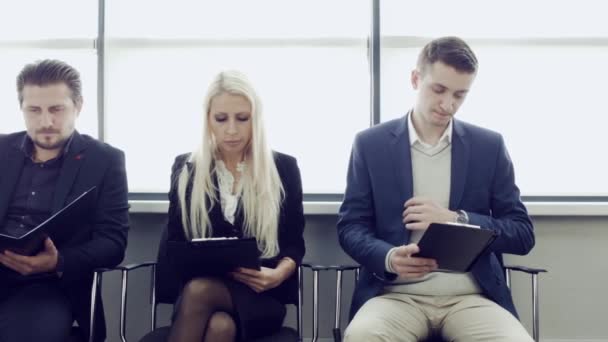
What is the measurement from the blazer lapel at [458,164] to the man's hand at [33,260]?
1304 mm

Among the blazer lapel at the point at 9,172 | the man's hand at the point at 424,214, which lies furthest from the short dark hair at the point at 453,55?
the blazer lapel at the point at 9,172

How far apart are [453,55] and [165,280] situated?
130 cm

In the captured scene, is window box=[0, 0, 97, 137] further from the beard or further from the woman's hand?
the woman's hand

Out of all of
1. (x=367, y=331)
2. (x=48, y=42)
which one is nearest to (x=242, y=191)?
(x=367, y=331)

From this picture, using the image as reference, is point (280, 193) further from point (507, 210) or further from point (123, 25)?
point (123, 25)

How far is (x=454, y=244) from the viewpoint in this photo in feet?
5.99

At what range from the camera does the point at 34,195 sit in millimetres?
2303

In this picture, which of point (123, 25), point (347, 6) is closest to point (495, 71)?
point (347, 6)

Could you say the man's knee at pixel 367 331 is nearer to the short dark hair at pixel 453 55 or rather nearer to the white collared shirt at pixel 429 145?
Answer: the white collared shirt at pixel 429 145

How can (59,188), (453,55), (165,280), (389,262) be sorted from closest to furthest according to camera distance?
(389,262) < (453,55) < (59,188) < (165,280)

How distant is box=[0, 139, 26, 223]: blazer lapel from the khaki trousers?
4.14 feet

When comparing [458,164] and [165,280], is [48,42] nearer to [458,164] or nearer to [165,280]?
[165,280]

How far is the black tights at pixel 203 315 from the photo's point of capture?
6.28 ft

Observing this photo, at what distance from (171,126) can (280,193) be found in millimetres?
871
